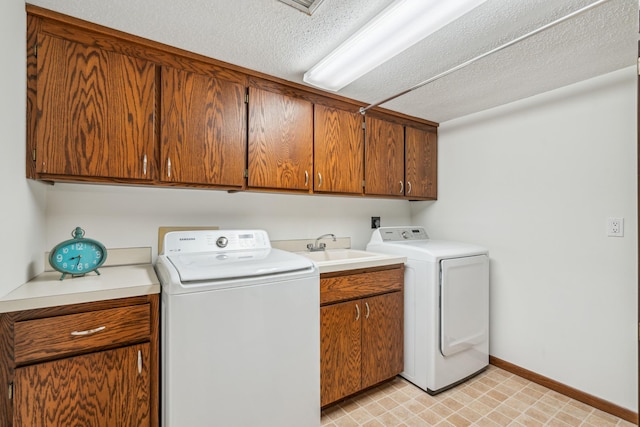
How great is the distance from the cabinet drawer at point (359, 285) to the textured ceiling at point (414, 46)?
4.37 ft

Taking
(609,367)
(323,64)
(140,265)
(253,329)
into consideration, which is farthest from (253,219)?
(609,367)

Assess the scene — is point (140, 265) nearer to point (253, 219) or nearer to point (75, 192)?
point (75, 192)

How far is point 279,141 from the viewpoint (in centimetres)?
198

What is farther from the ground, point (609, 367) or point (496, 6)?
point (496, 6)

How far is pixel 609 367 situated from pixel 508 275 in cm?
76

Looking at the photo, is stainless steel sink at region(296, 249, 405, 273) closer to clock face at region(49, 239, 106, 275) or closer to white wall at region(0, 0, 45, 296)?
clock face at region(49, 239, 106, 275)

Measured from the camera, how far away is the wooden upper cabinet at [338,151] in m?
2.16

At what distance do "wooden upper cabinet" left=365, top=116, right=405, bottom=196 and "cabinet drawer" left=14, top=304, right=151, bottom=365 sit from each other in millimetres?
1780

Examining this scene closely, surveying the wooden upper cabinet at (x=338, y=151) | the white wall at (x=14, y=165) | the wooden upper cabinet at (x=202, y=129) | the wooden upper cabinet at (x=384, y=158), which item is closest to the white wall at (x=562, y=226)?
the wooden upper cabinet at (x=384, y=158)

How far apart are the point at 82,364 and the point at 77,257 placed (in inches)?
19.8

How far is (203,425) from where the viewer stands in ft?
4.22

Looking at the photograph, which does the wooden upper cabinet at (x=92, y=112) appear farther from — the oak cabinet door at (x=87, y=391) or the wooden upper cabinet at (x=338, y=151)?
the wooden upper cabinet at (x=338, y=151)

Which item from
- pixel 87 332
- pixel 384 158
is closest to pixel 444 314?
pixel 384 158

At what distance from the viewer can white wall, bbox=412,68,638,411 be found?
1799 mm
